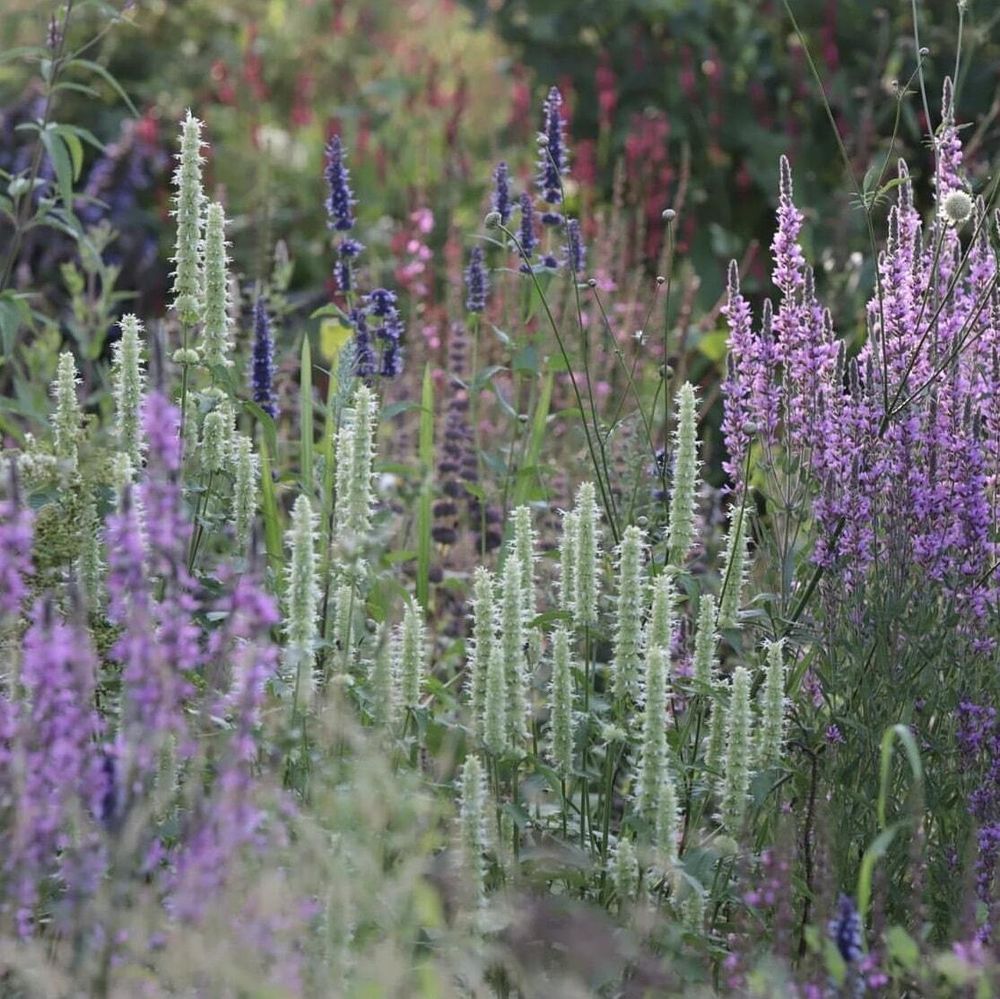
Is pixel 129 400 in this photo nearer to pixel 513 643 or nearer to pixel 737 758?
pixel 513 643

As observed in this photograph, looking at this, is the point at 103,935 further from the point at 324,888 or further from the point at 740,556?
the point at 740,556

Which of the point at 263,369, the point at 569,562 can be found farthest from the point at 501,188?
the point at 569,562

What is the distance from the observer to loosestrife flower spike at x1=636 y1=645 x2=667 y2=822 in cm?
316

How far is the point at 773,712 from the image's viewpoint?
137 inches

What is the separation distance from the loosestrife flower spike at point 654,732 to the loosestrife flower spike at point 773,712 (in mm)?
340

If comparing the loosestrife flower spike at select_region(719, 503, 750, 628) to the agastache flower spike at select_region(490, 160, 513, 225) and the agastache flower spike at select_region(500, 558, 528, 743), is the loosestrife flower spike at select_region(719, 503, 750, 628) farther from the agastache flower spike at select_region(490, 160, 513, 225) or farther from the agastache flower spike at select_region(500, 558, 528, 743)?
the agastache flower spike at select_region(490, 160, 513, 225)

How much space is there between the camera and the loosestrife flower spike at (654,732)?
316cm

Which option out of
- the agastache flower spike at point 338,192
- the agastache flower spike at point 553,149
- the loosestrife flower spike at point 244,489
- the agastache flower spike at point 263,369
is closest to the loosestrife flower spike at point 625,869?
the loosestrife flower spike at point 244,489

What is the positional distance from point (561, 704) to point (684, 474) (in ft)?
1.93

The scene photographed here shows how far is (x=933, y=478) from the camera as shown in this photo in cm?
387

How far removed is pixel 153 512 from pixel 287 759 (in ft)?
3.01

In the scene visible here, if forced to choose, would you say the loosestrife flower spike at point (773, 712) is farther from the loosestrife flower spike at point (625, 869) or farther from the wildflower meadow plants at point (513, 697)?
the loosestrife flower spike at point (625, 869)

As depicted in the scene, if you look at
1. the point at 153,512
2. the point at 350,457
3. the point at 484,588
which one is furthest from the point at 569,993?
the point at 350,457

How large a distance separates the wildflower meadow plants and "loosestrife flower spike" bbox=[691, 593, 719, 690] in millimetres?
12
